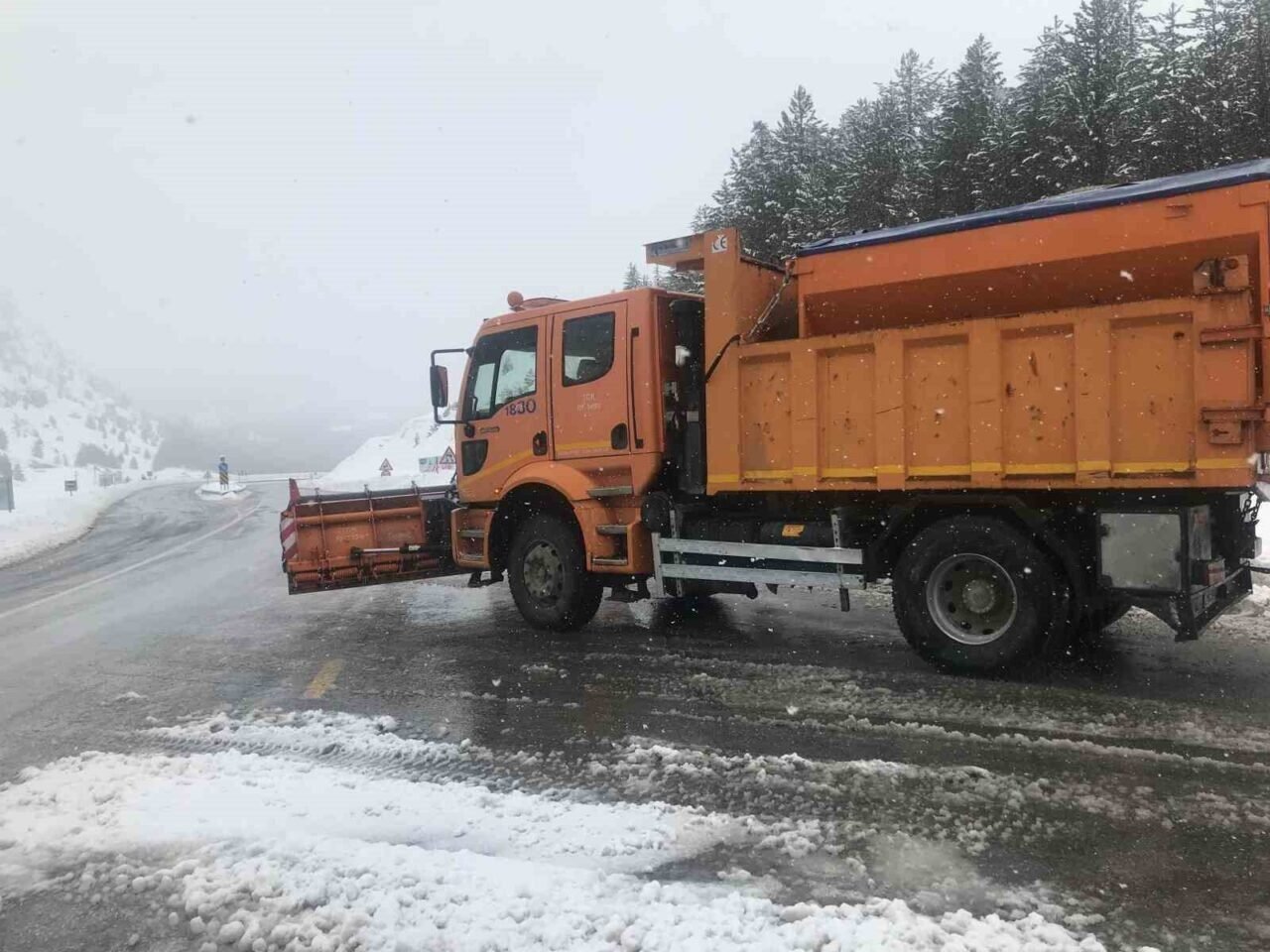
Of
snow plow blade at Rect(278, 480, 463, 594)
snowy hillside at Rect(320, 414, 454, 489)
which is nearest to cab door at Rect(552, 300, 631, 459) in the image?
snow plow blade at Rect(278, 480, 463, 594)

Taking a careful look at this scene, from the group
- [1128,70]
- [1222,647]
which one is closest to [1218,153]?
[1128,70]

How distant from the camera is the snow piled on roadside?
112 inches

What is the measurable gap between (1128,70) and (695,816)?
45.1 meters

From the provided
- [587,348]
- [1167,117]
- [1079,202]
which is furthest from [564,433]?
[1167,117]

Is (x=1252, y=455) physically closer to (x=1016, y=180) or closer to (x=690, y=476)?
(x=690, y=476)

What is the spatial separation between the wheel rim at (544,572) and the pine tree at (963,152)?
1444 inches

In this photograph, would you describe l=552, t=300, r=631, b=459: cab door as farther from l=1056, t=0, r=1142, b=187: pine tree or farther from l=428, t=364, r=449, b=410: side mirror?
l=1056, t=0, r=1142, b=187: pine tree

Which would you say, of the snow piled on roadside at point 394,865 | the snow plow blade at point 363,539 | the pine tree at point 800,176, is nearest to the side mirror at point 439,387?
the snow plow blade at point 363,539

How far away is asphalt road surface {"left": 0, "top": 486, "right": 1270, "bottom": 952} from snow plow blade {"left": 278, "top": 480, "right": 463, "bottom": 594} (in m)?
0.50

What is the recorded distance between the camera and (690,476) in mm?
7152

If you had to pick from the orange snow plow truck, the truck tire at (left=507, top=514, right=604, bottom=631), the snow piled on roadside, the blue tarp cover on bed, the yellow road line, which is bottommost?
the snow piled on roadside

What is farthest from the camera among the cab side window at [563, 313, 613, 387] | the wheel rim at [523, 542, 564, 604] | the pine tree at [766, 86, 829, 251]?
the pine tree at [766, 86, 829, 251]

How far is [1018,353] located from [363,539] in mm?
6299

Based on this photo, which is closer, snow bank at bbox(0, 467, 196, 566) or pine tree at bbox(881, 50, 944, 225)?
snow bank at bbox(0, 467, 196, 566)
